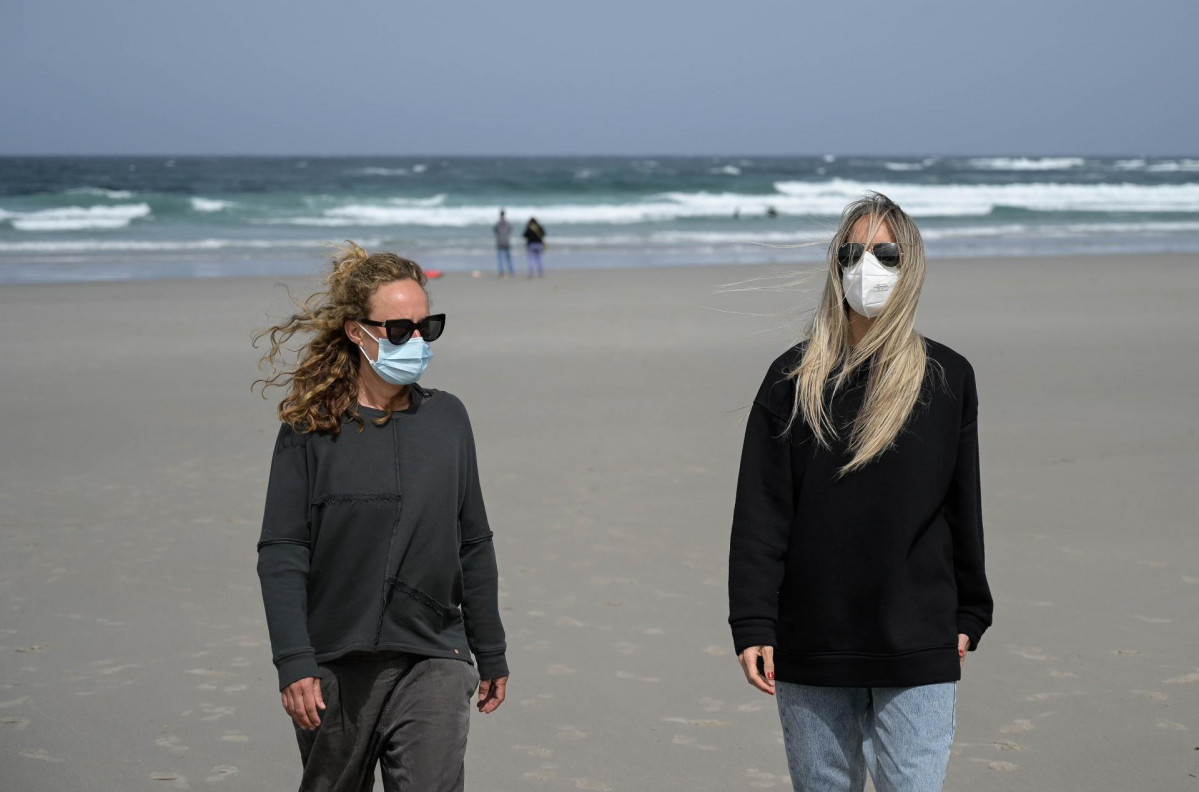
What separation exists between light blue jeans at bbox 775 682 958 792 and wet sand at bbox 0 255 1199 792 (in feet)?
3.23

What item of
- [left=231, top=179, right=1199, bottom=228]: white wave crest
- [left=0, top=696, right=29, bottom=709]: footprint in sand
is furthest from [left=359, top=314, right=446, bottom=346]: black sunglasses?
[left=231, top=179, right=1199, bottom=228]: white wave crest

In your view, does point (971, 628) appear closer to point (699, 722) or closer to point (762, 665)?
point (762, 665)

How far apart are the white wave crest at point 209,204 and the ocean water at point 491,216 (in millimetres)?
134

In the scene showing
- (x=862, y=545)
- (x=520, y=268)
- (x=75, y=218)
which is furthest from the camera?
(x=75, y=218)

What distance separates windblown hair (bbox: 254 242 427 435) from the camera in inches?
113

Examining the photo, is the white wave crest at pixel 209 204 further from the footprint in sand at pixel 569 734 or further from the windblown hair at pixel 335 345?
the windblown hair at pixel 335 345

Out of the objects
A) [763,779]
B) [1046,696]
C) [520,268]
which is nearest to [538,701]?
[763,779]

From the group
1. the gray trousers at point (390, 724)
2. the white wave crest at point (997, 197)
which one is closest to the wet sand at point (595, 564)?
the gray trousers at point (390, 724)

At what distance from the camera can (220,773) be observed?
443 centimetres

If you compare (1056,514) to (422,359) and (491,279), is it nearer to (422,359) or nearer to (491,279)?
(422,359)

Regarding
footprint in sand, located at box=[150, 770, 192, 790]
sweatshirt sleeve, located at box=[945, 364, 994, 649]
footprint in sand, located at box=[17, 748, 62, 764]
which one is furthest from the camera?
footprint in sand, located at box=[17, 748, 62, 764]

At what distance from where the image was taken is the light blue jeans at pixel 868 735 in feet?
8.68

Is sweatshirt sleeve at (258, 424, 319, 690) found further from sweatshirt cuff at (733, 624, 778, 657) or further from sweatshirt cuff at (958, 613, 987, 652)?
sweatshirt cuff at (958, 613, 987, 652)

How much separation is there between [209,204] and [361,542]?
161 feet
